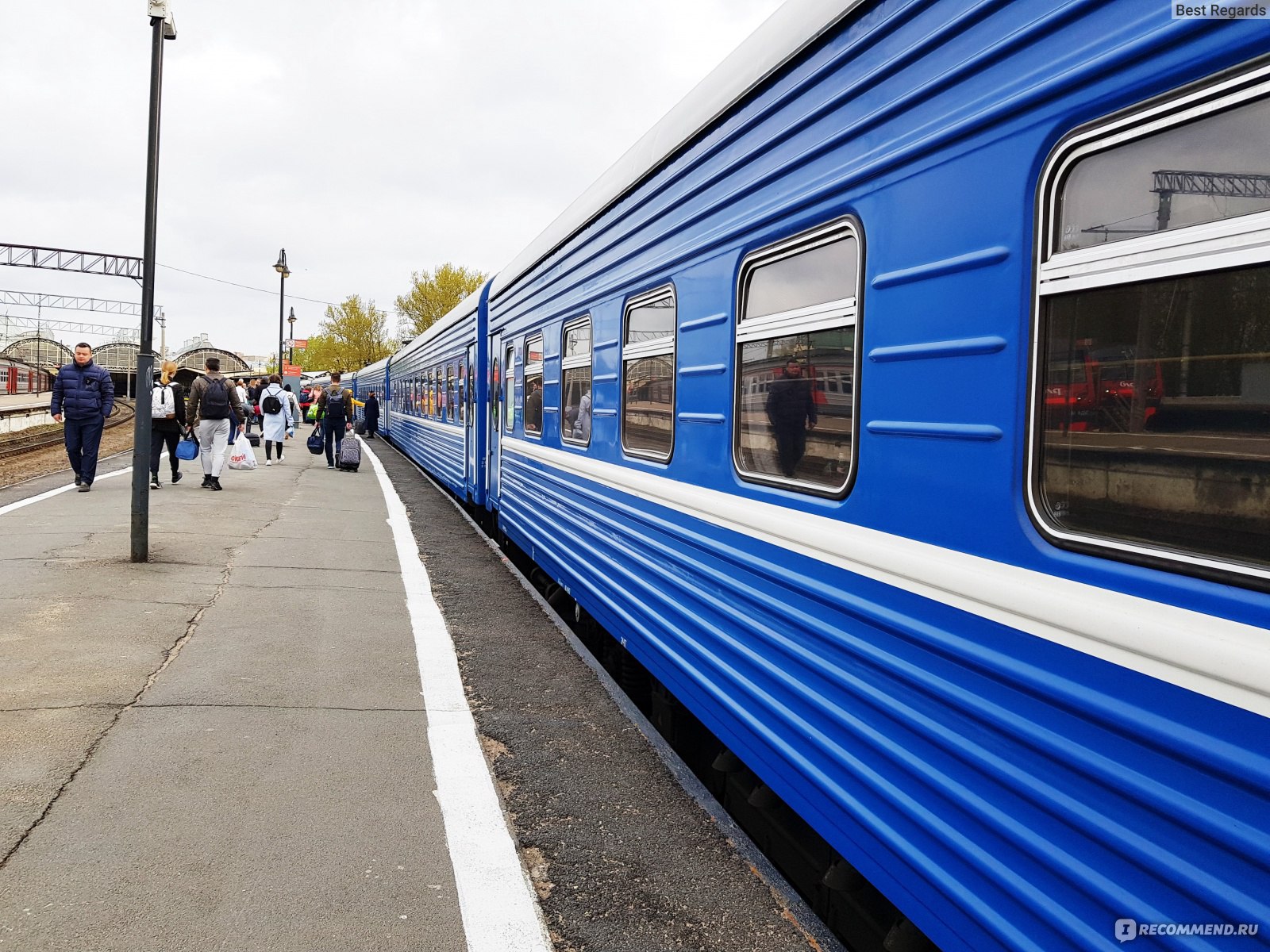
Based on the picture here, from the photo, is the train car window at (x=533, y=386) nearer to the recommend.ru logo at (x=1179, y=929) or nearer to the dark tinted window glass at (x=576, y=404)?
the dark tinted window glass at (x=576, y=404)

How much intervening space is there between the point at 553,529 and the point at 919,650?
4631 mm

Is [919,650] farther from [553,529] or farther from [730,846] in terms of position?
[553,529]

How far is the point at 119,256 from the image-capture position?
4300 centimetres

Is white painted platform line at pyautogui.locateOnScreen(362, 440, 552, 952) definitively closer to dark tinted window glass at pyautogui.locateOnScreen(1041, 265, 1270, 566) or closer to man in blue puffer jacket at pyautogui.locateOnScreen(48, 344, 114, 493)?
dark tinted window glass at pyautogui.locateOnScreen(1041, 265, 1270, 566)

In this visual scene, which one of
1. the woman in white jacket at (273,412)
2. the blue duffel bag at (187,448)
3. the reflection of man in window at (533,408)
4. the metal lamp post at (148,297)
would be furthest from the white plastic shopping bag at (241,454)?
the reflection of man in window at (533,408)

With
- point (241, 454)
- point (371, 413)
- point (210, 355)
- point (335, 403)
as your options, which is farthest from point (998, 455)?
point (210, 355)

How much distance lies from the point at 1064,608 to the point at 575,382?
14.7 ft

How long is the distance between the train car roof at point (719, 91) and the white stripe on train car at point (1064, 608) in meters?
1.38

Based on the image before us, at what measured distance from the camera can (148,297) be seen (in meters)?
7.62

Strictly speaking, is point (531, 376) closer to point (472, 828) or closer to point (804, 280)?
point (472, 828)

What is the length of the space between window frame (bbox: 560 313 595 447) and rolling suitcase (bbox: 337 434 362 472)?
40.2 ft

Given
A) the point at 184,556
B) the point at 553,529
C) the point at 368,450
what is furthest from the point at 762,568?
the point at 368,450

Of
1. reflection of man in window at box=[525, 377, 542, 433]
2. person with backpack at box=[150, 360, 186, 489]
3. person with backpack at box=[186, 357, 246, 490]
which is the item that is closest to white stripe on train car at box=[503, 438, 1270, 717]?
reflection of man in window at box=[525, 377, 542, 433]

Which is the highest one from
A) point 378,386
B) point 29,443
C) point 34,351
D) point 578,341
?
point 34,351
